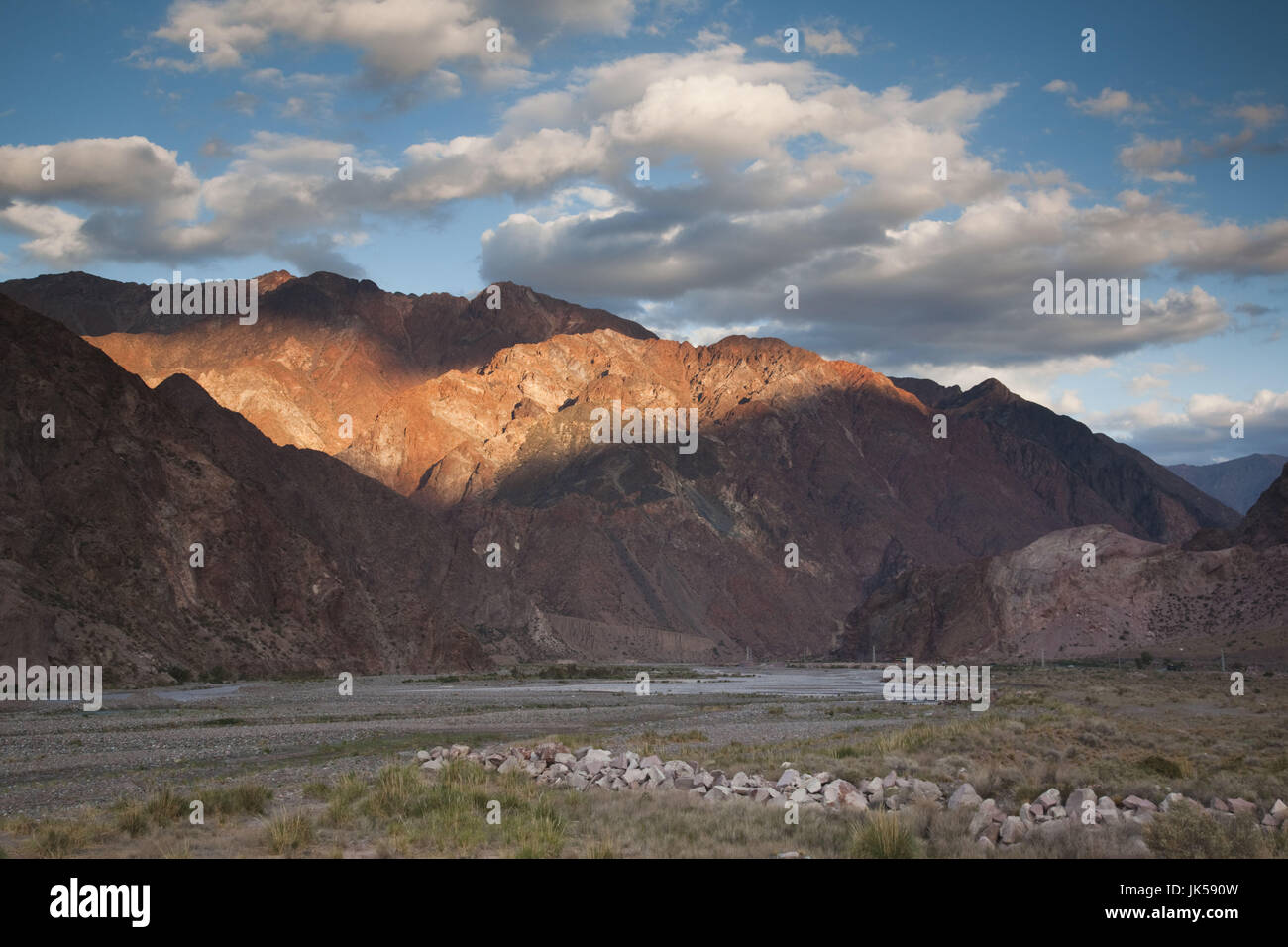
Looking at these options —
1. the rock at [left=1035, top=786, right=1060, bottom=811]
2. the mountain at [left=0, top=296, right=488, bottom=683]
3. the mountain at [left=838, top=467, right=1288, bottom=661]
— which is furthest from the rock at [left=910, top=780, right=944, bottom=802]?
the mountain at [left=838, top=467, right=1288, bottom=661]

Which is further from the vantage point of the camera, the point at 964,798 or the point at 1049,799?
the point at 964,798

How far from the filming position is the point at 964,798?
16.4 m

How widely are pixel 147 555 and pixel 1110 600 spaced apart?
97492 millimetres

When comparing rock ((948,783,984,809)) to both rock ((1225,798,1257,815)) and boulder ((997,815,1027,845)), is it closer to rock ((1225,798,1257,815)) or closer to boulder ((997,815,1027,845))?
boulder ((997,815,1027,845))

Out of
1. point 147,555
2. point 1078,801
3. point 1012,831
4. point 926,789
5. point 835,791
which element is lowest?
point 926,789

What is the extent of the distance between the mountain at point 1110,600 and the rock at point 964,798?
80989 mm

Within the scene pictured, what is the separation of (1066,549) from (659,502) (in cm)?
8882

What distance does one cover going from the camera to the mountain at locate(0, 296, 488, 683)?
202ft

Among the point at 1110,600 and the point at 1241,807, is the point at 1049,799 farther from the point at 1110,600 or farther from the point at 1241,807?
the point at 1110,600

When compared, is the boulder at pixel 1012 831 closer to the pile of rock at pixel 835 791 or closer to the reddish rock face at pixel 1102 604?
the pile of rock at pixel 835 791

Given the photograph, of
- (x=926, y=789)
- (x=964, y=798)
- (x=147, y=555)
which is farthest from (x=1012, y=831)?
(x=147, y=555)

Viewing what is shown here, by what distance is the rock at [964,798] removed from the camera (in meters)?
16.0

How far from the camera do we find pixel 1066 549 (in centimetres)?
12250
